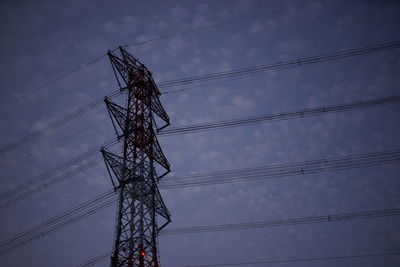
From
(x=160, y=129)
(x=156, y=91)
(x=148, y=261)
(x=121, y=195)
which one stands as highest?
(x=156, y=91)

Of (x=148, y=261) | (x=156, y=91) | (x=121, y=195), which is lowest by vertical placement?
(x=148, y=261)

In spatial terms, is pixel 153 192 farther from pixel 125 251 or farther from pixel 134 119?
pixel 134 119

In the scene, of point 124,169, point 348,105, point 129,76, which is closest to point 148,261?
point 124,169

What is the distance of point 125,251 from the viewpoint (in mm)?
14211

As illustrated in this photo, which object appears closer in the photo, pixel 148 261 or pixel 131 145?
pixel 148 261

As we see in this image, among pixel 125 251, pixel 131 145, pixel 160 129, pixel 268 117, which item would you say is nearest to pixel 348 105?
pixel 268 117

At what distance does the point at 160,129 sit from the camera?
1944cm

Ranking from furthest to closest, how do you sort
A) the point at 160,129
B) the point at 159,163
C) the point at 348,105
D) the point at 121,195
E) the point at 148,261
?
the point at 160,129 < the point at 159,163 < the point at 348,105 < the point at 121,195 < the point at 148,261

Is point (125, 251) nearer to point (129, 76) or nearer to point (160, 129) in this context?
point (160, 129)

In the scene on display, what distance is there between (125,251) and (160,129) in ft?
26.3

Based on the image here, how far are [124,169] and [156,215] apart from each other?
310cm

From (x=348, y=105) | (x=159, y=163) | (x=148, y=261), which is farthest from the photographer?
(x=159, y=163)

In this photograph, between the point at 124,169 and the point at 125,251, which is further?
the point at 124,169

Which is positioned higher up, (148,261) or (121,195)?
(121,195)
